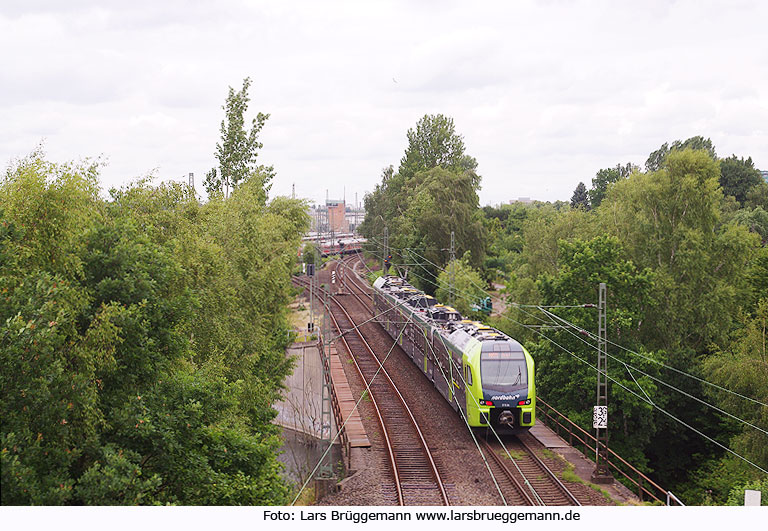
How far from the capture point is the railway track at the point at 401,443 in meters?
19.5

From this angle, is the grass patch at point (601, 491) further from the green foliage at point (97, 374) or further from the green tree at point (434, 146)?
the green tree at point (434, 146)

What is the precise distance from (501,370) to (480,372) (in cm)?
73

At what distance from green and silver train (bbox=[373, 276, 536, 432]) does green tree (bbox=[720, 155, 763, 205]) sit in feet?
180

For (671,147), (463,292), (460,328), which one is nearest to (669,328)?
(460,328)

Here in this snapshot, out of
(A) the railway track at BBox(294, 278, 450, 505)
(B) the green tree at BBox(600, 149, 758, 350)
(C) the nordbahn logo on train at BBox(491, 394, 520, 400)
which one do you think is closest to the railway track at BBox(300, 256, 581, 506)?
(A) the railway track at BBox(294, 278, 450, 505)

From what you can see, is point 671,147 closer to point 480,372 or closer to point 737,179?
point 737,179

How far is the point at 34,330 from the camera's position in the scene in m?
9.53

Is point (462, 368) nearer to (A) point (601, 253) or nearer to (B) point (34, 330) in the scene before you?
(A) point (601, 253)

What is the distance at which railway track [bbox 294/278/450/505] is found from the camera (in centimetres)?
1955

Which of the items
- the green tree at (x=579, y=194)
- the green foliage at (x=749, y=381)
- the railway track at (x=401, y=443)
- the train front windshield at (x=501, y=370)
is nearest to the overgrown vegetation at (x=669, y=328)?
the green foliage at (x=749, y=381)

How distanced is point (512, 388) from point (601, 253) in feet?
38.9

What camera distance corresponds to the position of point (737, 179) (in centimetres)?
7325

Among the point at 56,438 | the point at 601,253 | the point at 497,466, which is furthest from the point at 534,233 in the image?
the point at 56,438

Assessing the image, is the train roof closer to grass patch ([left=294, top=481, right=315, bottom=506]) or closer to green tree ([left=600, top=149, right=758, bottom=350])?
grass patch ([left=294, top=481, right=315, bottom=506])
